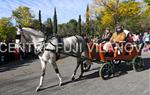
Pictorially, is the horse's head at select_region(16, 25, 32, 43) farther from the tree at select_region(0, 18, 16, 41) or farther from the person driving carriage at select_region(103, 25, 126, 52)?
the tree at select_region(0, 18, 16, 41)

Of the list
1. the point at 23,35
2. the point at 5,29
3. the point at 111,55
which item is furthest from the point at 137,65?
the point at 5,29

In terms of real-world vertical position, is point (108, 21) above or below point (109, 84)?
above

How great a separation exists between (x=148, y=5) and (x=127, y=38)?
110 ft

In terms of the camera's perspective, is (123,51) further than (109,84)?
Yes

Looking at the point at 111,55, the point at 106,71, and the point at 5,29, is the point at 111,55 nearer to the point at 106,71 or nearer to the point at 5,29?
the point at 106,71

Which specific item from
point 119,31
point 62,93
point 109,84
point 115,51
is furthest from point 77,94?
point 119,31

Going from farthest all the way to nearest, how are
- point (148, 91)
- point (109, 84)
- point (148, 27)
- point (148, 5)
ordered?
point (148, 27) < point (148, 5) < point (109, 84) < point (148, 91)

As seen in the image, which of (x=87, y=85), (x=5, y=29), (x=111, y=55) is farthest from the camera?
(x=5, y=29)

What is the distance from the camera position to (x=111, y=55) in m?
11.4

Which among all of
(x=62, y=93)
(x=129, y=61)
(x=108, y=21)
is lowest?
(x=62, y=93)

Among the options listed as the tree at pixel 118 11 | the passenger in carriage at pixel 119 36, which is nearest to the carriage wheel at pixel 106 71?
the passenger in carriage at pixel 119 36

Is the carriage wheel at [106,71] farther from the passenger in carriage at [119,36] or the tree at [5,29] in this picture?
the tree at [5,29]

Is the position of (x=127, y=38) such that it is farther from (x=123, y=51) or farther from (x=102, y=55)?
(x=102, y=55)

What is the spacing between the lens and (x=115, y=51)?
11227mm
